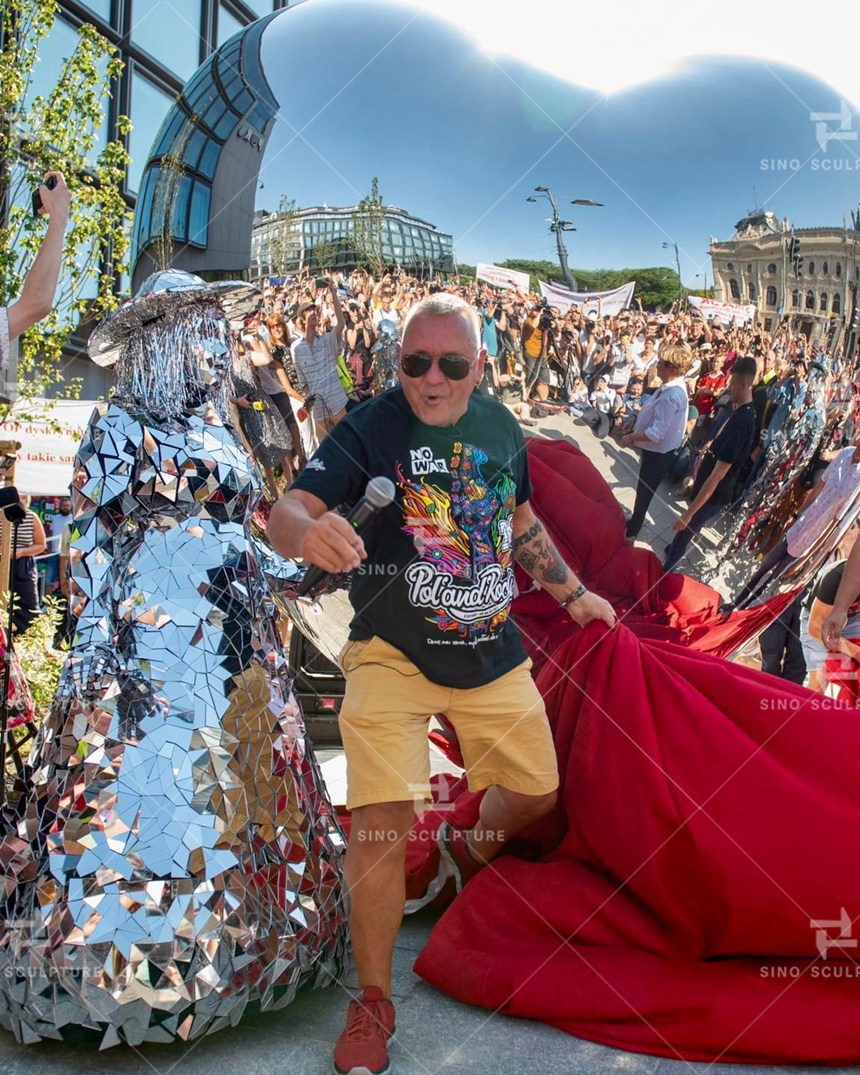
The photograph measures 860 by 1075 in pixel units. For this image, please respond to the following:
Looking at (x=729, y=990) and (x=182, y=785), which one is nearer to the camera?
(x=182, y=785)

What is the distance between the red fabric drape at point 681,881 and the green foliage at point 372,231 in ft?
3.44

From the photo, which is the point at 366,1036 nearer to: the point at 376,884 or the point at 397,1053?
the point at 397,1053

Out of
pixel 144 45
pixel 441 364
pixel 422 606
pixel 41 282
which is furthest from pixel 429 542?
pixel 144 45

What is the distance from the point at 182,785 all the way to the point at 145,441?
2.46 ft

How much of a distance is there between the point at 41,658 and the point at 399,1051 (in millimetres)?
3916

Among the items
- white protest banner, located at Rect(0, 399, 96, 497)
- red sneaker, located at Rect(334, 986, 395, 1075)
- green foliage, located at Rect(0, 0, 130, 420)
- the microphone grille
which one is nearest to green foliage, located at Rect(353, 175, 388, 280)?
the microphone grille

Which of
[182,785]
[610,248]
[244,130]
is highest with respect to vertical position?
[244,130]

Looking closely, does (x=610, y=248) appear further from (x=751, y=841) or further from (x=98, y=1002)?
(x=98, y=1002)

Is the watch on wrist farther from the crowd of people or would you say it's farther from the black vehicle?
the black vehicle

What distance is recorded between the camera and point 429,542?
7.72 ft

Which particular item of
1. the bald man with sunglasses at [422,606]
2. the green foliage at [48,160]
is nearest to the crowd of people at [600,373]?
the bald man with sunglasses at [422,606]

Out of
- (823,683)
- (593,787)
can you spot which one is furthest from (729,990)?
(823,683)

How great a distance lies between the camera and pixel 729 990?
2.30 metres

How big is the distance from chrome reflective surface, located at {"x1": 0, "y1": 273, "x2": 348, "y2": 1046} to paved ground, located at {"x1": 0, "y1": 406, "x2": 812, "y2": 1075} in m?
0.09
